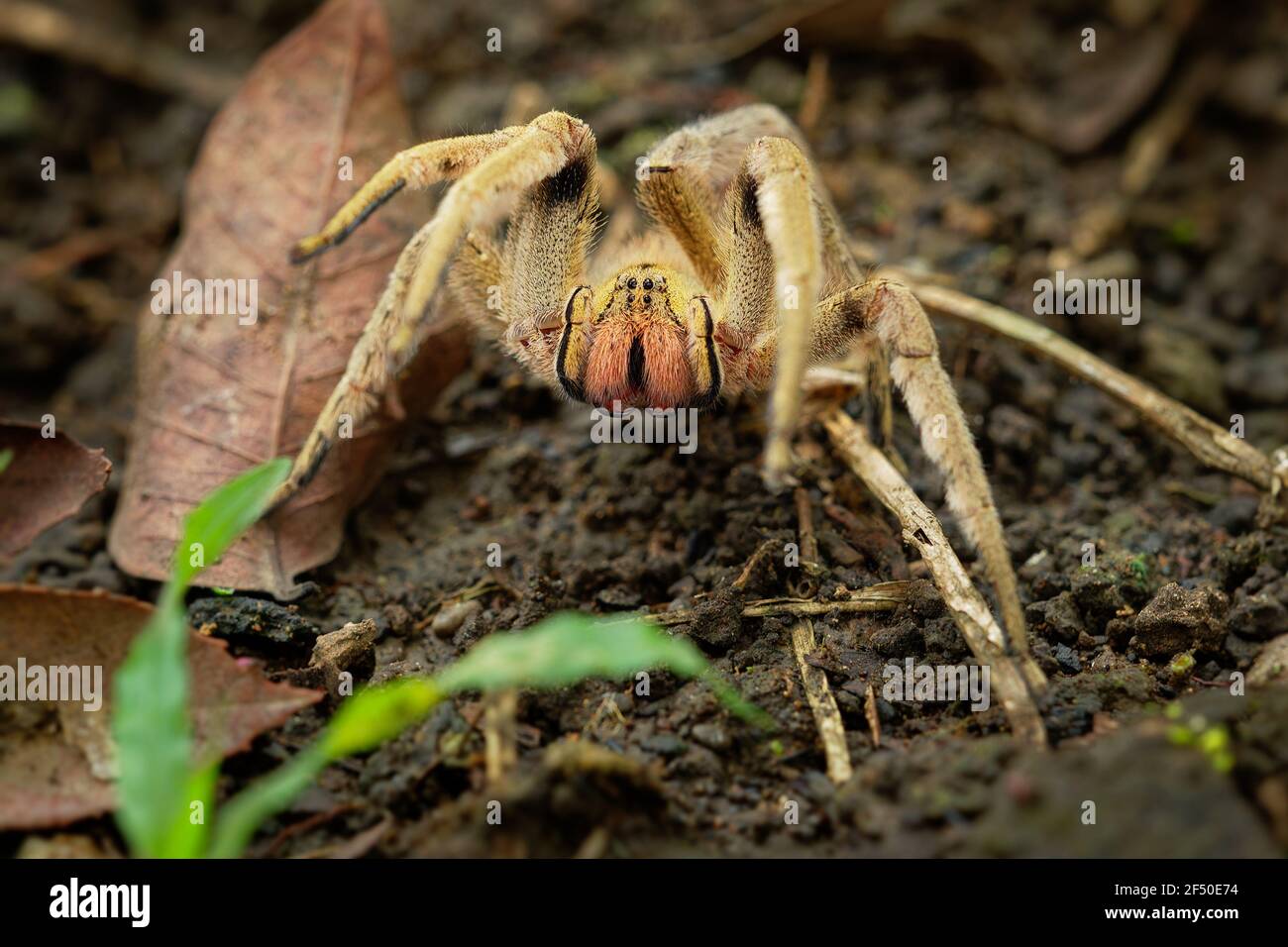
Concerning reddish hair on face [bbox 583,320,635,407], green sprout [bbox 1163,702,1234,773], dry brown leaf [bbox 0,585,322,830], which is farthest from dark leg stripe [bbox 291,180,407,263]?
green sprout [bbox 1163,702,1234,773]

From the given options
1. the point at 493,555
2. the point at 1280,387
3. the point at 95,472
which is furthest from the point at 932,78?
the point at 95,472

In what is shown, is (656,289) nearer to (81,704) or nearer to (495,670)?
(495,670)

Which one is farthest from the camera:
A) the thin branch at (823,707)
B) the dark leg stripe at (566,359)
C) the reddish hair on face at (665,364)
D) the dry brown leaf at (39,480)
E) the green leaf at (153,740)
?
the dark leg stripe at (566,359)

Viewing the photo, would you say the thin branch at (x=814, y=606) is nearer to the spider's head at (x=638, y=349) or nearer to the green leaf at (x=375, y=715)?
the spider's head at (x=638, y=349)

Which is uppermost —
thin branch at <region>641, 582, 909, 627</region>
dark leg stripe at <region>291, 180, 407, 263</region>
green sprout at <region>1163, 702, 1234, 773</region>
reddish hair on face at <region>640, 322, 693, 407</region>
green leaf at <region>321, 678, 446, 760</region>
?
dark leg stripe at <region>291, 180, 407, 263</region>

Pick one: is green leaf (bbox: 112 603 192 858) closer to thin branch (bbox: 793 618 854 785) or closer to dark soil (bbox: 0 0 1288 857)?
dark soil (bbox: 0 0 1288 857)

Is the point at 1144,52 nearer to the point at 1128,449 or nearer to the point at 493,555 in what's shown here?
the point at 1128,449

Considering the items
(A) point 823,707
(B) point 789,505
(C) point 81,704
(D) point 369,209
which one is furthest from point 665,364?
(C) point 81,704

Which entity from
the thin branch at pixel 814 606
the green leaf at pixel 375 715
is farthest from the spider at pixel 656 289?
the green leaf at pixel 375 715
